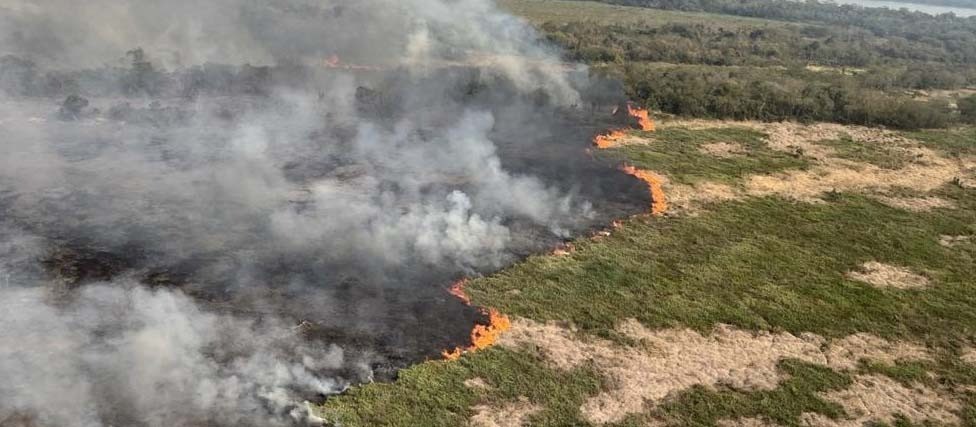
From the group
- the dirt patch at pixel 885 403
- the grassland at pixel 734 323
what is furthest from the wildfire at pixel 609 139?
the dirt patch at pixel 885 403

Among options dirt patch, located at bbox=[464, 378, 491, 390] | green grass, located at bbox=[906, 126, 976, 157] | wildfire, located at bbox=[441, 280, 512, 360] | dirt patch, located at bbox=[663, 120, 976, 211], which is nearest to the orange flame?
dirt patch, located at bbox=[663, 120, 976, 211]

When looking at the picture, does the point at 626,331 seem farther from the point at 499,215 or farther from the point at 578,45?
the point at 578,45

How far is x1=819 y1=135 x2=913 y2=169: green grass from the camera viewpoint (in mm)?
45272

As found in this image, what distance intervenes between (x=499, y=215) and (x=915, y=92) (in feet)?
178

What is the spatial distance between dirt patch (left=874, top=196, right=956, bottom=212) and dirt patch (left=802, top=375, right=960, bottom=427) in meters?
18.4

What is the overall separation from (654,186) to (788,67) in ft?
146

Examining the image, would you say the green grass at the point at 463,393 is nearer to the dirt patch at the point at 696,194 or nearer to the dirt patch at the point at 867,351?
the dirt patch at the point at 867,351

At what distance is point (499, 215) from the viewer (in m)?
31.4

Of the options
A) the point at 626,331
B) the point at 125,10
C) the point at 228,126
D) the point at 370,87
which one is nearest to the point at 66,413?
the point at 626,331

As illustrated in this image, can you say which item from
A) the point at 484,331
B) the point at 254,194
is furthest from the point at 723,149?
the point at 254,194

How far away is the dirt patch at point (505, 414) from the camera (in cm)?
1894

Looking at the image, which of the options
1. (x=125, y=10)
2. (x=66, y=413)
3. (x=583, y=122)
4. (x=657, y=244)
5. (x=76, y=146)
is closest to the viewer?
(x=66, y=413)

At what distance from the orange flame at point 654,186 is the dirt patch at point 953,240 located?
1217cm

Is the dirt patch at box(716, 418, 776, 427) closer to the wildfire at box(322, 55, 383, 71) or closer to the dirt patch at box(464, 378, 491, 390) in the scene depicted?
the dirt patch at box(464, 378, 491, 390)
